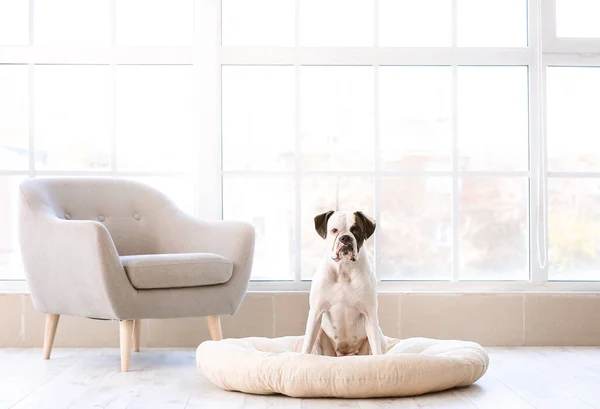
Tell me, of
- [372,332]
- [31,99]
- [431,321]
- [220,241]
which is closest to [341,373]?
[372,332]

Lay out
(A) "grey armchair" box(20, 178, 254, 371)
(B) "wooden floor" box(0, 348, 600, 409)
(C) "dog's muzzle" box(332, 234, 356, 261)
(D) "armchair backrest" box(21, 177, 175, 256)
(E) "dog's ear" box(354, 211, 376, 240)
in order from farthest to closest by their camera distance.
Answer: (D) "armchair backrest" box(21, 177, 175, 256) → (A) "grey armchair" box(20, 178, 254, 371) → (E) "dog's ear" box(354, 211, 376, 240) → (C) "dog's muzzle" box(332, 234, 356, 261) → (B) "wooden floor" box(0, 348, 600, 409)

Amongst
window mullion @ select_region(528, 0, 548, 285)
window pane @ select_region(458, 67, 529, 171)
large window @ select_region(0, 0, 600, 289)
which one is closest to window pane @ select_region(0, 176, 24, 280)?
large window @ select_region(0, 0, 600, 289)

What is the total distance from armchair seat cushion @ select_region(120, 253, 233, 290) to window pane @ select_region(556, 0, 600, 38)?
223 centimetres

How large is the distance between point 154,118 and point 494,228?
Result: 1.90 m

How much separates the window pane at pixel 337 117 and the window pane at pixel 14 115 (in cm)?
146

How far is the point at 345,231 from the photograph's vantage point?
3.18 m

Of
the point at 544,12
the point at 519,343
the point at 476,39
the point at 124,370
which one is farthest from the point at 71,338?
the point at 544,12

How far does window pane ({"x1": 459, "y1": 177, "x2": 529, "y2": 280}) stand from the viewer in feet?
14.0

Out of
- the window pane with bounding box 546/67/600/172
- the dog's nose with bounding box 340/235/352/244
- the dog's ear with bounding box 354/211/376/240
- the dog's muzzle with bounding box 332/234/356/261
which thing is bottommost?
the dog's muzzle with bounding box 332/234/356/261

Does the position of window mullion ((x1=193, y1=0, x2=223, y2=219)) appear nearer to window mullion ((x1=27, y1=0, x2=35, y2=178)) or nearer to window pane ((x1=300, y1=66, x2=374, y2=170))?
window pane ((x1=300, y1=66, x2=374, y2=170))

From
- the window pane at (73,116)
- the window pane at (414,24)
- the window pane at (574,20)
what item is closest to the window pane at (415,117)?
the window pane at (414,24)

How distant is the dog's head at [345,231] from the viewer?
3.11 m

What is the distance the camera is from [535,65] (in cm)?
427

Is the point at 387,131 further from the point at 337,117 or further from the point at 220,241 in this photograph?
the point at 220,241
